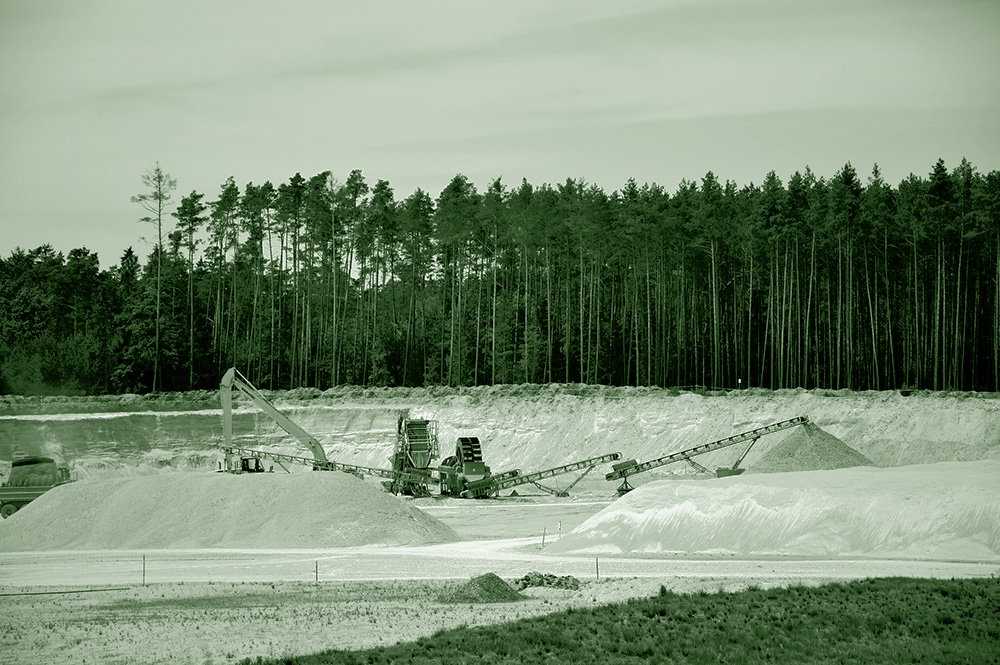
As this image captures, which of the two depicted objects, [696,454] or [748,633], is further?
[696,454]

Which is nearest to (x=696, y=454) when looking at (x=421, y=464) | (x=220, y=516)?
(x=421, y=464)

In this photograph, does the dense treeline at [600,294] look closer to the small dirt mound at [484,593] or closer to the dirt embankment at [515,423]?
the dirt embankment at [515,423]

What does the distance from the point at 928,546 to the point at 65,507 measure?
32913 millimetres

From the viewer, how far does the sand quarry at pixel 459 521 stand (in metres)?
24.8

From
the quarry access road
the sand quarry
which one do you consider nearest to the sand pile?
the sand quarry

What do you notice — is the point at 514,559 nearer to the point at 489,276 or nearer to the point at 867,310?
the point at 867,310

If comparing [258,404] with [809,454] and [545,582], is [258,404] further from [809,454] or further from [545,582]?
[545,582]

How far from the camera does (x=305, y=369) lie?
88.3 metres

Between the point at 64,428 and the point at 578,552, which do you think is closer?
the point at 578,552

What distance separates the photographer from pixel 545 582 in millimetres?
27547

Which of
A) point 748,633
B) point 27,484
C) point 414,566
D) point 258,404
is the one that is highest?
point 258,404

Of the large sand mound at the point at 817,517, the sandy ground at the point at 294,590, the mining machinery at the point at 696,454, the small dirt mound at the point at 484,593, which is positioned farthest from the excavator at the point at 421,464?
the small dirt mound at the point at 484,593

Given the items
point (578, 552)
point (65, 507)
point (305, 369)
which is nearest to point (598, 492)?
point (578, 552)

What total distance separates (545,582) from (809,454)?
29.7 m
